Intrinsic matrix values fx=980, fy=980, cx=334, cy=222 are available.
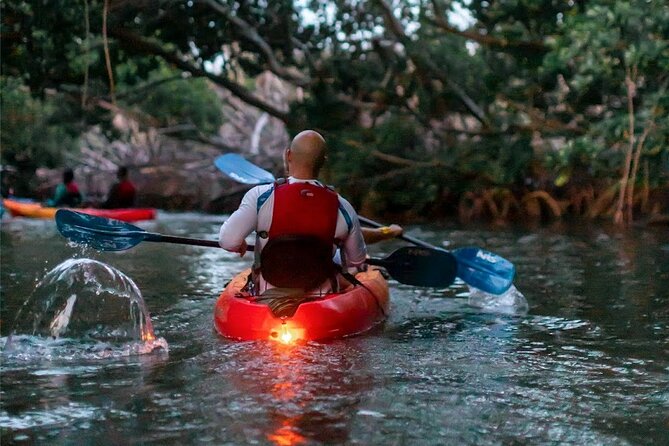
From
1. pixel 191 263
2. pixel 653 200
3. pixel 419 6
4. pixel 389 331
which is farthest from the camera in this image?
pixel 653 200

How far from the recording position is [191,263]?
950 centimetres

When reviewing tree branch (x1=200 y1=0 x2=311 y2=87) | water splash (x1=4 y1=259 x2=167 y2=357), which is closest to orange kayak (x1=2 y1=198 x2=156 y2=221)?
tree branch (x1=200 y1=0 x2=311 y2=87)

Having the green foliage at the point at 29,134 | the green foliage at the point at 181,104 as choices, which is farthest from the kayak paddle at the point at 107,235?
the green foliage at the point at 181,104

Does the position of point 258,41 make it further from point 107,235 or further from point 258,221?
point 258,221

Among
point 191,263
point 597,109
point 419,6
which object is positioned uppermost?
point 419,6

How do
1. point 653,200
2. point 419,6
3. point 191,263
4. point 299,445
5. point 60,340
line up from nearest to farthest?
point 299,445 → point 60,340 → point 191,263 → point 419,6 → point 653,200

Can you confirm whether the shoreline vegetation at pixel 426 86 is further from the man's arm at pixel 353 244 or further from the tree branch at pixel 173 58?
the man's arm at pixel 353 244

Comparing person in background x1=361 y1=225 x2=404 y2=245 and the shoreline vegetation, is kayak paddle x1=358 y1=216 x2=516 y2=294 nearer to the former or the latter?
person in background x1=361 y1=225 x2=404 y2=245

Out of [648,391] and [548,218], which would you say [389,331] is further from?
[548,218]

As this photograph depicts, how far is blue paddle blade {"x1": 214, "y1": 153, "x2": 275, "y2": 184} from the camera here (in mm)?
6945

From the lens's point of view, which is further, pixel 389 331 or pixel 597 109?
pixel 597 109

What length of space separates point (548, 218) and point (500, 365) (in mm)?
12143

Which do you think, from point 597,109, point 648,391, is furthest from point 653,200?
point 648,391

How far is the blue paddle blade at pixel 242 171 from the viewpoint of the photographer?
6.95m
